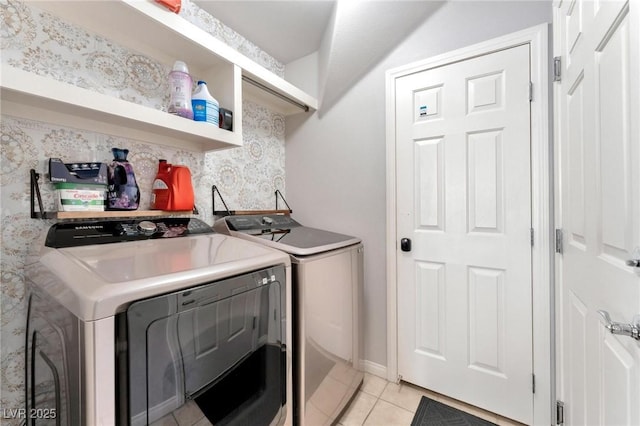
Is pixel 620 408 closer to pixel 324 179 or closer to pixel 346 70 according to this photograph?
pixel 324 179

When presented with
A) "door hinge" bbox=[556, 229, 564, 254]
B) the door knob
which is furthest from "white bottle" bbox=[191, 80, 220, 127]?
"door hinge" bbox=[556, 229, 564, 254]

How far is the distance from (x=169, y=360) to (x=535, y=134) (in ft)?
6.44

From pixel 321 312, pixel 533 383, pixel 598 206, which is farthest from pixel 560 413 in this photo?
pixel 321 312

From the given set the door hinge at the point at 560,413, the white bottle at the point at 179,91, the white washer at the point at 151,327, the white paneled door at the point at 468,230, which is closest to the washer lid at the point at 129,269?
the white washer at the point at 151,327

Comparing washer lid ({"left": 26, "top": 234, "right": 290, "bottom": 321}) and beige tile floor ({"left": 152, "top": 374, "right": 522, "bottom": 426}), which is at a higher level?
washer lid ({"left": 26, "top": 234, "right": 290, "bottom": 321})

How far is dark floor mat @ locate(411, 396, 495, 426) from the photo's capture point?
5.04 feet

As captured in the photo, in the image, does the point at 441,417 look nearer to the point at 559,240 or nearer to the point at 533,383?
the point at 533,383

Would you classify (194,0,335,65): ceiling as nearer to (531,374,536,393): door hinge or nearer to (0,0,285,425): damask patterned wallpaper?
(0,0,285,425): damask patterned wallpaper

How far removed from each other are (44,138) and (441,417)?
8.05 ft

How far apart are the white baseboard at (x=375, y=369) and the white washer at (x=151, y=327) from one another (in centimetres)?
93

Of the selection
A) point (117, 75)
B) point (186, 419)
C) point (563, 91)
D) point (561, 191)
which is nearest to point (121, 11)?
point (117, 75)

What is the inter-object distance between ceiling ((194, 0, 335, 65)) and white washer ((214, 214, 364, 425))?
4.46ft

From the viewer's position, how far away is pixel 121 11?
3.72 ft

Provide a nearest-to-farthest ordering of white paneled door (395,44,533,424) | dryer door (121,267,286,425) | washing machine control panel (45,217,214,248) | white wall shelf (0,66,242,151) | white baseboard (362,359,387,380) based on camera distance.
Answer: dryer door (121,267,286,425) → white wall shelf (0,66,242,151) → washing machine control panel (45,217,214,248) → white paneled door (395,44,533,424) → white baseboard (362,359,387,380)
